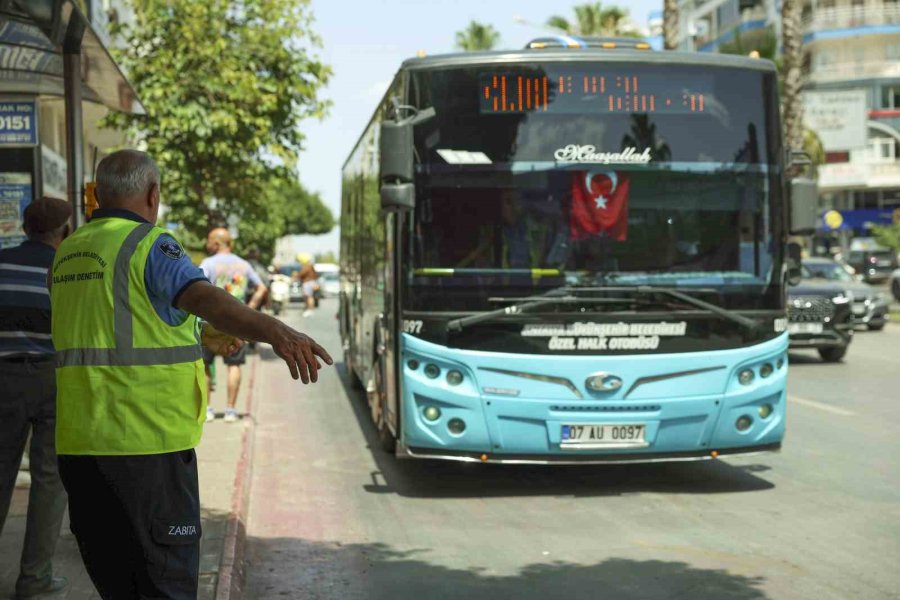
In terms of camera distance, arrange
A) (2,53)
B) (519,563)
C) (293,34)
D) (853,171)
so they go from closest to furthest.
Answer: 1. (519,563)
2. (2,53)
3. (293,34)
4. (853,171)

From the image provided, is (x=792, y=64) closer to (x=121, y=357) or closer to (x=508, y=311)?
(x=508, y=311)

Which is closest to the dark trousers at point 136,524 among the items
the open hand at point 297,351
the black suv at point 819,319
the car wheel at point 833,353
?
the open hand at point 297,351

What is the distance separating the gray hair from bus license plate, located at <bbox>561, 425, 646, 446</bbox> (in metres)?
5.28

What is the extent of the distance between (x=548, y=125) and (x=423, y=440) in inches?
90.4

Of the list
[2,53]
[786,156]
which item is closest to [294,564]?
[2,53]

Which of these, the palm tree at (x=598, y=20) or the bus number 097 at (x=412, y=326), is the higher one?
the palm tree at (x=598, y=20)

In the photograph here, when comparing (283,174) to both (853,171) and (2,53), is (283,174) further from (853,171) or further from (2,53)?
(853,171)

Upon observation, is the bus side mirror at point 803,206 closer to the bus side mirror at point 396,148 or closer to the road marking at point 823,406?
the bus side mirror at point 396,148

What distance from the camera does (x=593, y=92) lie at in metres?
9.38

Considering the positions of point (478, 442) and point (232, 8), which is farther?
point (232, 8)

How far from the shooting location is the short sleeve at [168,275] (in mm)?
3963

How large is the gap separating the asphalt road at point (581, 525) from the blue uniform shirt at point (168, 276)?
2880mm

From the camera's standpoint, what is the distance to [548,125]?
9.27 meters

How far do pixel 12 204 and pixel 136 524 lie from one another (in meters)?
7.15
